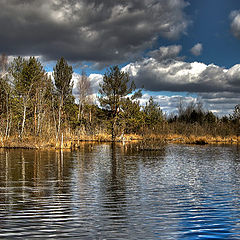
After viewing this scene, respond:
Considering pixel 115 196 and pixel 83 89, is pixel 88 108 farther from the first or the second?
pixel 115 196

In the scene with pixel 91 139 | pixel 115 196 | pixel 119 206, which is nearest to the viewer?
pixel 119 206

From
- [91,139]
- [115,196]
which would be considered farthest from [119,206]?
[91,139]

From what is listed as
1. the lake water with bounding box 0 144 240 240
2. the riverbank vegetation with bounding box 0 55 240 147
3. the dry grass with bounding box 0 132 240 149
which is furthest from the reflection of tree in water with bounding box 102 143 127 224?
the riverbank vegetation with bounding box 0 55 240 147

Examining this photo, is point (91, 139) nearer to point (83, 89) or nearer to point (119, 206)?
point (83, 89)

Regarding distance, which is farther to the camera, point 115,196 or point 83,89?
point 83,89

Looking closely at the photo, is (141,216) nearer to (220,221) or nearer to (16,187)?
(220,221)

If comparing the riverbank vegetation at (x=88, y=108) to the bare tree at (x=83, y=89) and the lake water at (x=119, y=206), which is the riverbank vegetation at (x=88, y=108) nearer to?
the bare tree at (x=83, y=89)

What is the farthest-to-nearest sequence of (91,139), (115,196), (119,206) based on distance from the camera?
(91,139), (115,196), (119,206)

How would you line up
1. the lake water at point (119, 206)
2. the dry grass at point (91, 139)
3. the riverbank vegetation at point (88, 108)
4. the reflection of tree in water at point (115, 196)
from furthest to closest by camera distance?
the riverbank vegetation at point (88, 108) → the dry grass at point (91, 139) → the reflection of tree in water at point (115, 196) → the lake water at point (119, 206)

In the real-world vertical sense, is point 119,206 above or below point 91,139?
below

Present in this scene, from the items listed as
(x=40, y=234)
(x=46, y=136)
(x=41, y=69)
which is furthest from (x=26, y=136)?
(x=40, y=234)

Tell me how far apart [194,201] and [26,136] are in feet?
89.5

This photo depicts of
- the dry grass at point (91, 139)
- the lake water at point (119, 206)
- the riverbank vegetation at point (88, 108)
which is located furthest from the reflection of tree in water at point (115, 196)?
the riverbank vegetation at point (88, 108)

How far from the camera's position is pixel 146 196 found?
8977 mm
